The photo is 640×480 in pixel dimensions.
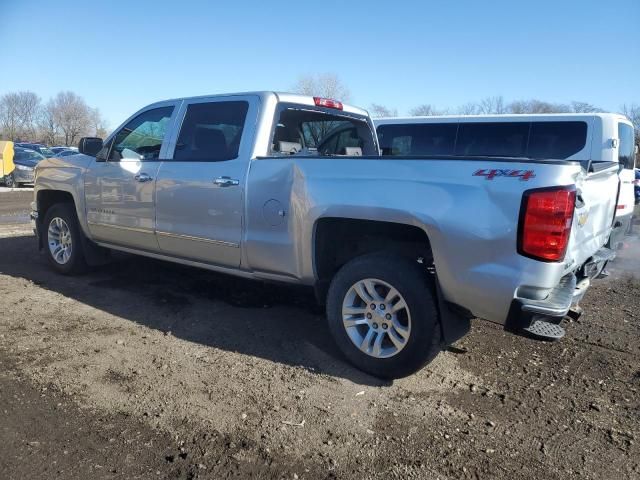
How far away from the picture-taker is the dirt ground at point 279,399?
2637 mm

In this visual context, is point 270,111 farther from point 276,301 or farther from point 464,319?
point 464,319

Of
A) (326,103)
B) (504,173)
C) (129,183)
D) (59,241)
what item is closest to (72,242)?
(59,241)

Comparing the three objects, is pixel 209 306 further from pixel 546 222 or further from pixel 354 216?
pixel 546 222

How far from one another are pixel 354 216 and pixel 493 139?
6.54 m

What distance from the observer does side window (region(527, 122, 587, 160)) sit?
838 cm

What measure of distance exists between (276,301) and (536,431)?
2.91 m

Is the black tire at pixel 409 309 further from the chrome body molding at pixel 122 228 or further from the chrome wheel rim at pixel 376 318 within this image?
the chrome body molding at pixel 122 228

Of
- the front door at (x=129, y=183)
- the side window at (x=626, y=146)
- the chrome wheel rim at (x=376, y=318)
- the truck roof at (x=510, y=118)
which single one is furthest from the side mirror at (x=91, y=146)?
the side window at (x=626, y=146)

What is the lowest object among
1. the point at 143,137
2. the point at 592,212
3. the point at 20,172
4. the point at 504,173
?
the point at 20,172

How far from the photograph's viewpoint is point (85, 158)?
577 cm

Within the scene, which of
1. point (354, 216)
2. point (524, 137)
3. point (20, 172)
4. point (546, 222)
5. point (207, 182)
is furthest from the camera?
point (20, 172)

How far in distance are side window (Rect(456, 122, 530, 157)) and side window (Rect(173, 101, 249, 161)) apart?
5.67m

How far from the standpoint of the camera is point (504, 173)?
303 cm

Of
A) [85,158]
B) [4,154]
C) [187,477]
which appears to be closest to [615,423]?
[187,477]
